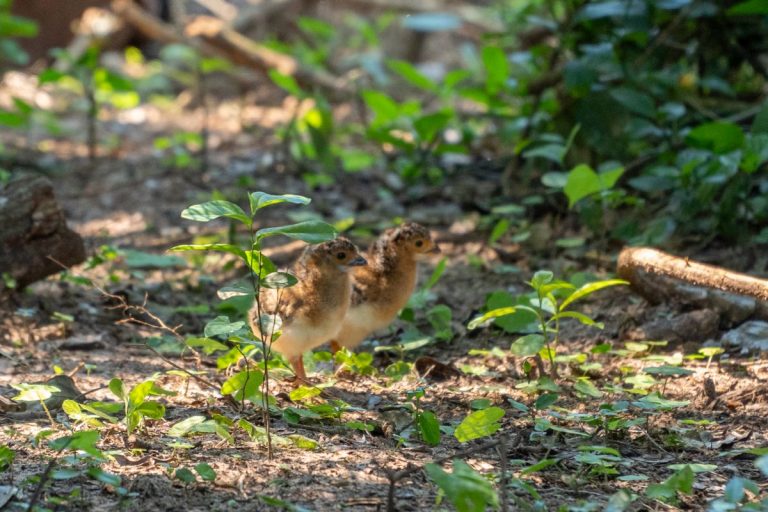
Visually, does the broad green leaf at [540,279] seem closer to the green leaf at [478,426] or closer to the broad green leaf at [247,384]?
the green leaf at [478,426]

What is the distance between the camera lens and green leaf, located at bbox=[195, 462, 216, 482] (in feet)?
10.5

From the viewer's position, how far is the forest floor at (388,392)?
324 cm

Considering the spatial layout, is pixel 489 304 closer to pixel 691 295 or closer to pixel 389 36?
pixel 691 295

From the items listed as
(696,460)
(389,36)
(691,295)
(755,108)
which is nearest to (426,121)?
(755,108)

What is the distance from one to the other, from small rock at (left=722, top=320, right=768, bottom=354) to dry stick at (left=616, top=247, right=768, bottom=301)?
133mm

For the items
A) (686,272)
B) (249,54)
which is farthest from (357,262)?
(249,54)

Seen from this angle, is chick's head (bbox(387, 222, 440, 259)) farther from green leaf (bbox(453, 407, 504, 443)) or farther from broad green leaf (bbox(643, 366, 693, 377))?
green leaf (bbox(453, 407, 504, 443))

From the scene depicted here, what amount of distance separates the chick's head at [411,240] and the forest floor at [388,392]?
45cm

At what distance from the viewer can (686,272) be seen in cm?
502

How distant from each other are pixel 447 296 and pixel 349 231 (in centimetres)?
129

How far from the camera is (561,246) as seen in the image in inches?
256

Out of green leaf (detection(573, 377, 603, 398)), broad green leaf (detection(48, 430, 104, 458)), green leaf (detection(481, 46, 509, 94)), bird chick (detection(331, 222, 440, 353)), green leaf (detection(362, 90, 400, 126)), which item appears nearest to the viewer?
broad green leaf (detection(48, 430, 104, 458))

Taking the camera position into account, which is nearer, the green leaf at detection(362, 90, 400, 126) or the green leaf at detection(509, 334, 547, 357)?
the green leaf at detection(509, 334, 547, 357)

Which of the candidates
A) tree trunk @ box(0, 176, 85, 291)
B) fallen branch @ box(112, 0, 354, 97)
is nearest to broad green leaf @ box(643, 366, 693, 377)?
tree trunk @ box(0, 176, 85, 291)
